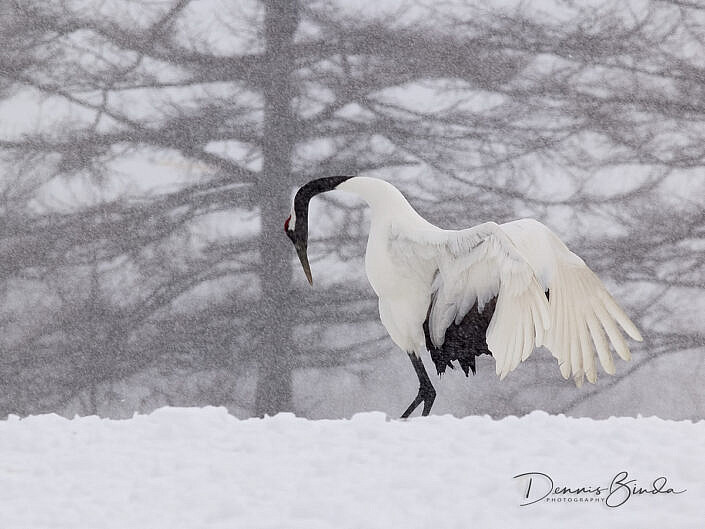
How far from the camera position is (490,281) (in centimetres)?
190

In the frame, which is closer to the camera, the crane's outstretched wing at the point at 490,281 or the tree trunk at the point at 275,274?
the crane's outstretched wing at the point at 490,281

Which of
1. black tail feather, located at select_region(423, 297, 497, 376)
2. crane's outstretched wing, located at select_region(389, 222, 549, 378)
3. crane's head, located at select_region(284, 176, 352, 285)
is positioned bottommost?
black tail feather, located at select_region(423, 297, 497, 376)

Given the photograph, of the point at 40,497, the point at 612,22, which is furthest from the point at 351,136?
the point at 40,497

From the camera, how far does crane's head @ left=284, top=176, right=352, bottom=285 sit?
6.80 feet

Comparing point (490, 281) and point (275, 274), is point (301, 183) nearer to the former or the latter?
point (275, 274)

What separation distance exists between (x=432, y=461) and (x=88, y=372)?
6.95 ft

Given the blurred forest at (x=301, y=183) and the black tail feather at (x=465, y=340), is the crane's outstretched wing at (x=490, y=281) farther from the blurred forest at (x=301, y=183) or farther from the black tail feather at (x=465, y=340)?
the blurred forest at (x=301, y=183)

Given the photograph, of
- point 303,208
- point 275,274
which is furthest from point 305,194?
point 275,274

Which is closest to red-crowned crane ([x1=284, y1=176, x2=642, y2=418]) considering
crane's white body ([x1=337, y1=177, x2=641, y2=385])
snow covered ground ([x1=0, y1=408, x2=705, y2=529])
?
crane's white body ([x1=337, y1=177, x2=641, y2=385])

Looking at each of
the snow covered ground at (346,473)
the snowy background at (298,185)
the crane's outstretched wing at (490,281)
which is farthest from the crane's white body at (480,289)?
the snowy background at (298,185)

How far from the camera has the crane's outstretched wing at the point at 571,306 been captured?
1.99 meters

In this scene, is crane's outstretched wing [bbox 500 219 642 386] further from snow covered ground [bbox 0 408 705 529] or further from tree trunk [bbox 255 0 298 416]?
tree trunk [bbox 255 0 298 416]

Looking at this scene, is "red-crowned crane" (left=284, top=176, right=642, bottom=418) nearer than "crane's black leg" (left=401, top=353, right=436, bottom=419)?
Yes

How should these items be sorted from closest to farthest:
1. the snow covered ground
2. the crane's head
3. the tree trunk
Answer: the snow covered ground
the crane's head
the tree trunk
